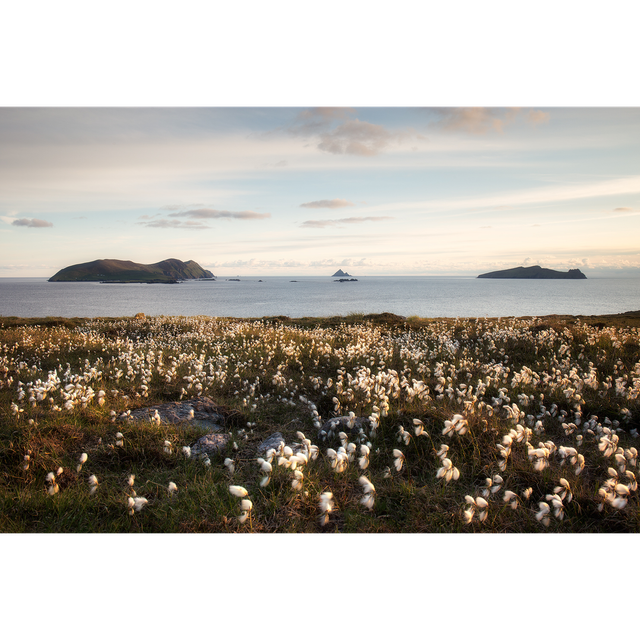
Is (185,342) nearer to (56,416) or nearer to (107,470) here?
(56,416)

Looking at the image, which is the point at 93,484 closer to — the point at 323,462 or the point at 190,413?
the point at 190,413

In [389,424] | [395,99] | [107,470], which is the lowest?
[107,470]

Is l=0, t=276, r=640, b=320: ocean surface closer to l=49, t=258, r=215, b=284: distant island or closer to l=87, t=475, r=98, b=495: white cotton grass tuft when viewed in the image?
l=87, t=475, r=98, b=495: white cotton grass tuft

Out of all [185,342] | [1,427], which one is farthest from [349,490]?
[185,342]

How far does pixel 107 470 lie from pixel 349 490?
3.11m

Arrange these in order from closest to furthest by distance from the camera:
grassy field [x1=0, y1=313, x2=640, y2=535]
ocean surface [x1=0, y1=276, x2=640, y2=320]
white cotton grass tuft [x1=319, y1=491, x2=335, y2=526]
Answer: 1. white cotton grass tuft [x1=319, y1=491, x2=335, y2=526]
2. grassy field [x1=0, y1=313, x2=640, y2=535]
3. ocean surface [x1=0, y1=276, x2=640, y2=320]

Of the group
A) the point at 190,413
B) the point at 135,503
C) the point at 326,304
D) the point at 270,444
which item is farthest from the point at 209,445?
the point at 326,304

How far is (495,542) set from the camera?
2654 mm

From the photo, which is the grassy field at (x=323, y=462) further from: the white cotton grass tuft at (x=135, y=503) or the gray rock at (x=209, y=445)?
the gray rock at (x=209, y=445)

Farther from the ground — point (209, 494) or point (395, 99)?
point (395, 99)

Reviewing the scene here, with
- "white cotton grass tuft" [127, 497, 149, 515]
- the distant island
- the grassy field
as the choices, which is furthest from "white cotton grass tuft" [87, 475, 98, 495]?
the distant island

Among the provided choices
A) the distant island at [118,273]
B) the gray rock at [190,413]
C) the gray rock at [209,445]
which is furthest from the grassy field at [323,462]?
the distant island at [118,273]

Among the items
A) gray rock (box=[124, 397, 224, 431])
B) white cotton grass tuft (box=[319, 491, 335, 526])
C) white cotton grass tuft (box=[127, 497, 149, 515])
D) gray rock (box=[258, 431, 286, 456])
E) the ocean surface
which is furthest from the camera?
the ocean surface

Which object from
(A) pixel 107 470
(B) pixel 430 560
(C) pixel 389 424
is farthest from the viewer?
(C) pixel 389 424
